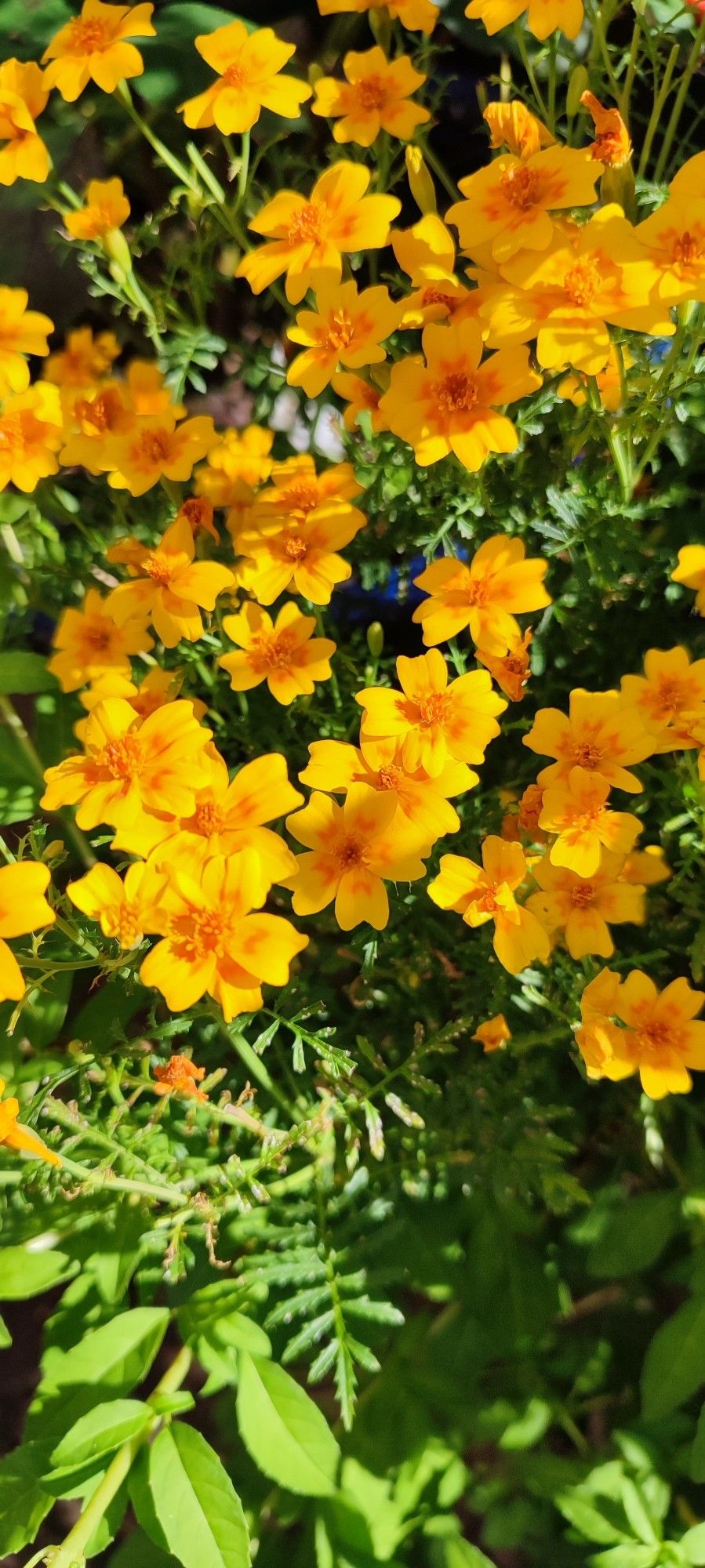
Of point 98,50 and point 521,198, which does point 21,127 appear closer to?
point 98,50

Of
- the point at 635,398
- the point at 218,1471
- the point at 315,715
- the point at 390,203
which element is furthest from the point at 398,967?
the point at 390,203

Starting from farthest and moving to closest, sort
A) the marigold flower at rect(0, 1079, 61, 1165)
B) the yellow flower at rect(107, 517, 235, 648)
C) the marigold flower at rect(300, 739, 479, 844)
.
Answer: the yellow flower at rect(107, 517, 235, 648) → the marigold flower at rect(300, 739, 479, 844) → the marigold flower at rect(0, 1079, 61, 1165)

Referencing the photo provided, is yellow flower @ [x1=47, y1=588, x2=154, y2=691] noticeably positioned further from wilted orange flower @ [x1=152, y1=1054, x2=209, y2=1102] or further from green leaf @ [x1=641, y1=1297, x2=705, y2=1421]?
green leaf @ [x1=641, y1=1297, x2=705, y2=1421]

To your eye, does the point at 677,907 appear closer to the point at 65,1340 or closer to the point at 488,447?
the point at 488,447

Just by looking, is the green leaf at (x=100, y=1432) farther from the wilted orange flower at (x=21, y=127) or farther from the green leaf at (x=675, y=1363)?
the wilted orange flower at (x=21, y=127)

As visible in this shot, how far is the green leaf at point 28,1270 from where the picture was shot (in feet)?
3.39

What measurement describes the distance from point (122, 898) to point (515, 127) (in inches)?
27.1

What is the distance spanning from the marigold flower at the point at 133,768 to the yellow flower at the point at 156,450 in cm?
27

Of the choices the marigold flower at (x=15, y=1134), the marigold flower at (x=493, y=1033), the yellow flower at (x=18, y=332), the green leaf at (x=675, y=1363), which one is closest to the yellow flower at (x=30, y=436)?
the yellow flower at (x=18, y=332)

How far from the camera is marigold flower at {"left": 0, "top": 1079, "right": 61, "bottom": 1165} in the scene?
0.74 meters

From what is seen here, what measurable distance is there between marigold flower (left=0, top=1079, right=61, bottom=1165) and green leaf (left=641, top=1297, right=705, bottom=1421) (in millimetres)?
655

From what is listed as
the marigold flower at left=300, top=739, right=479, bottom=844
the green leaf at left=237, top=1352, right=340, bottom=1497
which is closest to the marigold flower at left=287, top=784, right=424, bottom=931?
the marigold flower at left=300, top=739, right=479, bottom=844

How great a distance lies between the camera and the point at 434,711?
86cm

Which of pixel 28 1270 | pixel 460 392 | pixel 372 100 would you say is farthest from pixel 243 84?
pixel 28 1270
